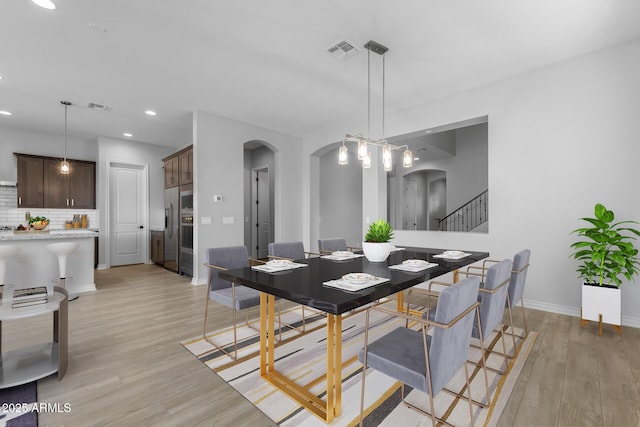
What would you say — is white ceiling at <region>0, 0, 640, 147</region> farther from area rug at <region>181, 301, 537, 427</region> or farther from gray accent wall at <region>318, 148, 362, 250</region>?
area rug at <region>181, 301, 537, 427</region>

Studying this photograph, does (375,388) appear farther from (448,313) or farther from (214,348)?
(214,348)

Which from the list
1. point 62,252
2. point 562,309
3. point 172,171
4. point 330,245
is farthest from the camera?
point 172,171

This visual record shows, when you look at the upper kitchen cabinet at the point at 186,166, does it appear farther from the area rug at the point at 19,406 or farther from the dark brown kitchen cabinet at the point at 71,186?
the area rug at the point at 19,406

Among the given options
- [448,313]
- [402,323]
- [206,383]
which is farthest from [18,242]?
[448,313]

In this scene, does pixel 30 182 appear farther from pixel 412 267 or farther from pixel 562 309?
pixel 562 309

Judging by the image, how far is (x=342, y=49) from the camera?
317 centimetres

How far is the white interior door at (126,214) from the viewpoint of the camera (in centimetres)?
695

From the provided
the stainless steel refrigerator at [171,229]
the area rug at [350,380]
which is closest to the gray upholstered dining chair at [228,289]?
the area rug at [350,380]

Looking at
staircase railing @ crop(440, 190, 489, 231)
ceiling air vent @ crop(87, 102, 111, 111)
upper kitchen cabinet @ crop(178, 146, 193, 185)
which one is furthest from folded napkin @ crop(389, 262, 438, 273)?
staircase railing @ crop(440, 190, 489, 231)

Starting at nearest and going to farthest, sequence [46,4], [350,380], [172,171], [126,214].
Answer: [350,380] → [46,4] → [172,171] → [126,214]

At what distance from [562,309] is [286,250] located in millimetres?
3281

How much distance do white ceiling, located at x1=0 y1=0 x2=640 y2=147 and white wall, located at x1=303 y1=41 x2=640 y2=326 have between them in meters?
0.23

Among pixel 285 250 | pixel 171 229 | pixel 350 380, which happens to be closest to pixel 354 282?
pixel 350 380

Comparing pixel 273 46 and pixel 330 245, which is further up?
pixel 273 46
